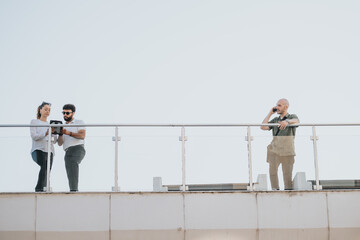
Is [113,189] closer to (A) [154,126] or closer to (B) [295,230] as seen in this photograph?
(A) [154,126]

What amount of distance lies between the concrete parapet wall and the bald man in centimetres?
28

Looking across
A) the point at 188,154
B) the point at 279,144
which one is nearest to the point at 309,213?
the point at 279,144

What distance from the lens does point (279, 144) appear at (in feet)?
43.9

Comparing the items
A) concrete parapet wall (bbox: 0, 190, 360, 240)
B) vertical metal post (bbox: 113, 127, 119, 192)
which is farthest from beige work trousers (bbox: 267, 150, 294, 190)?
vertical metal post (bbox: 113, 127, 119, 192)

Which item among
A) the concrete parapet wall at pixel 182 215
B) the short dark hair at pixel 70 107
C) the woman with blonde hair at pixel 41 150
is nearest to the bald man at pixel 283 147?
the concrete parapet wall at pixel 182 215

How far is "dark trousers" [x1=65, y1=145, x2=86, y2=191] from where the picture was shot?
1320cm

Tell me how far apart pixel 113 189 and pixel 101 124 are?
43.2 inches

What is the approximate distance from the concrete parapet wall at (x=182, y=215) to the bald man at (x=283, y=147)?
11.2 inches

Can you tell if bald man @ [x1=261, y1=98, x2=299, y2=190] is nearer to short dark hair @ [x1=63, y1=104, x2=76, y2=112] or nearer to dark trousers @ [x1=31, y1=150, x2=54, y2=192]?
short dark hair @ [x1=63, y1=104, x2=76, y2=112]

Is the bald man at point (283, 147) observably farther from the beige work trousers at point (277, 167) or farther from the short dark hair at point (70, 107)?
the short dark hair at point (70, 107)

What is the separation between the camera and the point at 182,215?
12984 mm

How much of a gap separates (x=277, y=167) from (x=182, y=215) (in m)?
1.74

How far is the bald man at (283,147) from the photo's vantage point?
1321 cm

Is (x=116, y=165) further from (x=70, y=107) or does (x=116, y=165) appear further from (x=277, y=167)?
(x=277, y=167)
